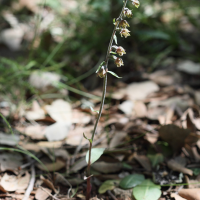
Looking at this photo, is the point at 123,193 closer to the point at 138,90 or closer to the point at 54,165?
the point at 54,165

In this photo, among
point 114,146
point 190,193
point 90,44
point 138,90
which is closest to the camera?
point 190,193

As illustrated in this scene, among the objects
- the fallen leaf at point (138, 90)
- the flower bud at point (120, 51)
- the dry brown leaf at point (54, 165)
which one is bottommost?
the dry brown leaf at point (54, 165)

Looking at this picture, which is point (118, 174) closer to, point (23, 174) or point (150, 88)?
point (23, 174)

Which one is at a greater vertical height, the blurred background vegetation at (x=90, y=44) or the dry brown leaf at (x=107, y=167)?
the blurred background vegetation at (x=90, y=44)

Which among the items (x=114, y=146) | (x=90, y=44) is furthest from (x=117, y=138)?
(x=90, y=44)

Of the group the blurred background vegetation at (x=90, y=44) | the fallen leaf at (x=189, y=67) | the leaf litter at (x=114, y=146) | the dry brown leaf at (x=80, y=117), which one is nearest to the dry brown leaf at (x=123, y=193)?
the leaf litter at (x=114, y=146)

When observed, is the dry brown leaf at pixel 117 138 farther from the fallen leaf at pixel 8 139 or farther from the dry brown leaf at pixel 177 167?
the fallen leaf at pixel 8 139

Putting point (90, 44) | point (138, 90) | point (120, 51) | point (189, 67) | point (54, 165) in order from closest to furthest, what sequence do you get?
point (120, 51) → point (54, 165) → point (138, 90) → point (189, 67) → point (90, 44)
